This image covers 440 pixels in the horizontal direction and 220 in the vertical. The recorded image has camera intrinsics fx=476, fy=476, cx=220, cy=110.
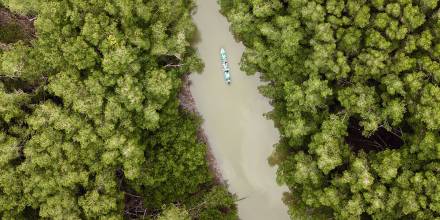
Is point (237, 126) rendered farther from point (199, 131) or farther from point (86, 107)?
point (86, 107)

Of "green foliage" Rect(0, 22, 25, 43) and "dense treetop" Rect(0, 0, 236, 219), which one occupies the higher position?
"green foliage" Rect(0, 22, 25, 43)

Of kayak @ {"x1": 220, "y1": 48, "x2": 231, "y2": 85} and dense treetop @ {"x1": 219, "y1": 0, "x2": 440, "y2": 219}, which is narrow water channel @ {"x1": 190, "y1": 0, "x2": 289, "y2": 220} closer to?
kayak @ {"x1": 220, "y1": 48, "x2": 231, "y2": 85}

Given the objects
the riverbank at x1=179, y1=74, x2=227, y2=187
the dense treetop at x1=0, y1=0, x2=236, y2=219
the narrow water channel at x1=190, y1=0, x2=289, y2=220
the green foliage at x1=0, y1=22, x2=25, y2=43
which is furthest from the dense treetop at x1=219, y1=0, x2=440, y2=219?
the green foliage at x1=0, y1=22, x2=25, y2=43

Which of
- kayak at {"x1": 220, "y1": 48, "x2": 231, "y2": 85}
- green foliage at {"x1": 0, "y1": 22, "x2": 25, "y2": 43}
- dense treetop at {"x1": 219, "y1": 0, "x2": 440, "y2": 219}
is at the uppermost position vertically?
green foliage at {"x1": 0, "y1": 22, "x2": 25, "y2": 43}

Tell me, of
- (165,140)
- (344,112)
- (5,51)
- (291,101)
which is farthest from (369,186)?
(5,51)

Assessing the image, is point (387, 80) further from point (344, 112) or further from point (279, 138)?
point (279, 138)

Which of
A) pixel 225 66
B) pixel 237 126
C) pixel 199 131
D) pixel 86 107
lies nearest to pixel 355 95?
pixel 237 126

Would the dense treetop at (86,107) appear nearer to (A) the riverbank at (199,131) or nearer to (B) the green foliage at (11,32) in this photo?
(B) the green foliage at (11,32)
